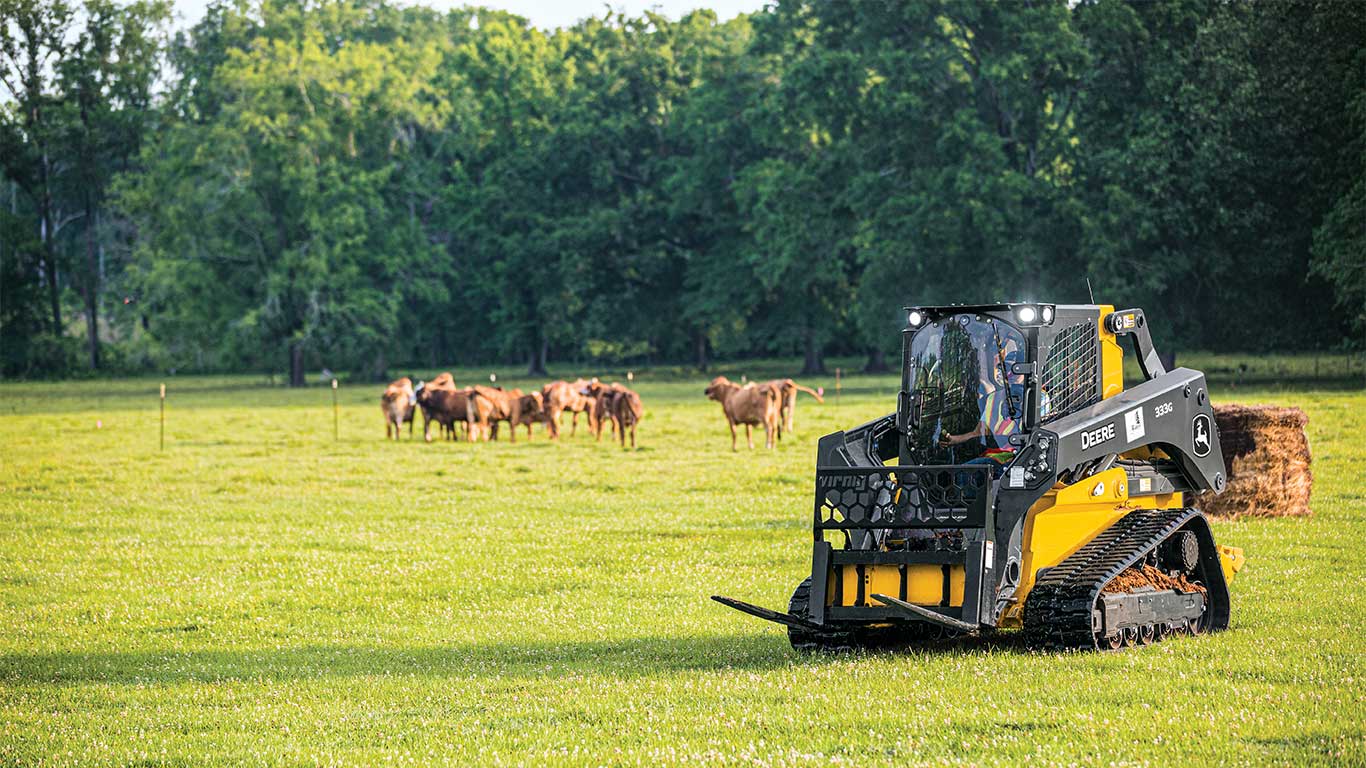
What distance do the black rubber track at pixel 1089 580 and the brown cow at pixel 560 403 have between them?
1150 inches

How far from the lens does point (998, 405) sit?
12977 millimetres

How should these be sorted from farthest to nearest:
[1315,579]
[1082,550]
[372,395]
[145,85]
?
1. [145,85]
2. [372,395]
3. [1315,579]
4. [1082,550]

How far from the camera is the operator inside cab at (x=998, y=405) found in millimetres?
12859

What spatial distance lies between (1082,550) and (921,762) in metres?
4.34

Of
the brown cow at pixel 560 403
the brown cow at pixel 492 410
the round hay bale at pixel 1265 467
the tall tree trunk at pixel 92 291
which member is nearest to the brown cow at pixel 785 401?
the brown cow at pixel 560 403

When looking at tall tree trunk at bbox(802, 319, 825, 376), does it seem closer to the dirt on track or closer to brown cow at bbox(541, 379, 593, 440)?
brown cow at bbox(541, 379, 593, 440)

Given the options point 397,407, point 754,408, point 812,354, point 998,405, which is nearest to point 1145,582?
point 998,405

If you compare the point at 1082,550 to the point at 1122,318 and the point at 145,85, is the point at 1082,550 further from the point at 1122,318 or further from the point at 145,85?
the point at 145,85

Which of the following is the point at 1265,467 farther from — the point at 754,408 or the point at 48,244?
the point at 48,244

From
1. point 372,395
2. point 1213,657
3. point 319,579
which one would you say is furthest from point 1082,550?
point 372,395

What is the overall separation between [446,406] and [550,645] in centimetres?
2910

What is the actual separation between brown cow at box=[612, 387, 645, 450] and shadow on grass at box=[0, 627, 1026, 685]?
24294 millimetres

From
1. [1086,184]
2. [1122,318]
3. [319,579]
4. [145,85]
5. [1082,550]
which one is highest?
[145,85]

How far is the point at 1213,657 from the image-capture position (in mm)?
12031
